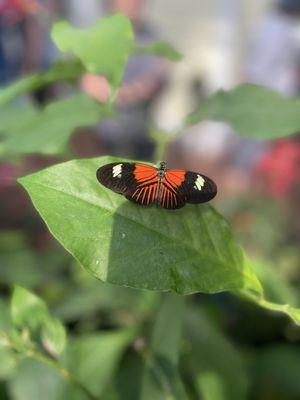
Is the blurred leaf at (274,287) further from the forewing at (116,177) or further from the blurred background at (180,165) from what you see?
the forewing at (116,177)

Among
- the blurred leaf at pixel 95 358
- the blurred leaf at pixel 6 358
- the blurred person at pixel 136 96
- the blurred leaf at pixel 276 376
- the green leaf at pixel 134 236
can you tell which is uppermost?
the green leaf at pixel 134 236

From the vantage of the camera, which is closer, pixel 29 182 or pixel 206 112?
pixel 29 182

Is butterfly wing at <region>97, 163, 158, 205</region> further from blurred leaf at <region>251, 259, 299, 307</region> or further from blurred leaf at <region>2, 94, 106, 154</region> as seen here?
blurred leaf at <region>251, 259, 299, 307</region>

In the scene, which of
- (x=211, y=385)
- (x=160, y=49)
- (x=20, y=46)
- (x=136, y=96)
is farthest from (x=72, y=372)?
(x=136, y=96)

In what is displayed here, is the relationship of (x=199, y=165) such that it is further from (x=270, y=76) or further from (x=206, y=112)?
(x=206, y=112)

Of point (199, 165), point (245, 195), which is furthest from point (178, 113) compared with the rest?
point (245, 195)

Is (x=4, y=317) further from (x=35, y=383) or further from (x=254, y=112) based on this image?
(x=254, y=112)

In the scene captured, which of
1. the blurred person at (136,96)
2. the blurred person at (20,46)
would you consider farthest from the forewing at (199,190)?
the blurred person at (136,96)
